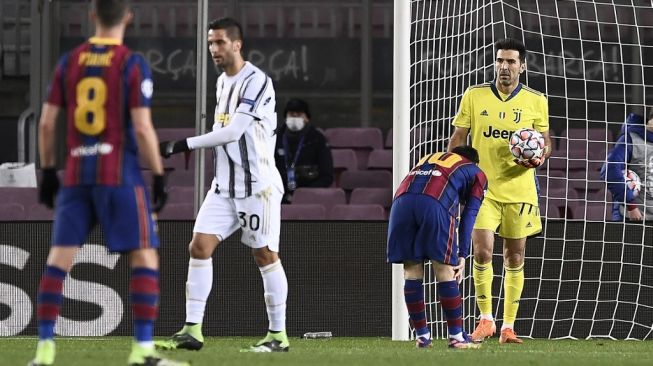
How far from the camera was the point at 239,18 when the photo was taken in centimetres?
1714

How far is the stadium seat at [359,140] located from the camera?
1587cm

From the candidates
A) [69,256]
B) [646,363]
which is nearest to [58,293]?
[69,256]

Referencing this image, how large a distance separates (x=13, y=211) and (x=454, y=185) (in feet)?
19.9

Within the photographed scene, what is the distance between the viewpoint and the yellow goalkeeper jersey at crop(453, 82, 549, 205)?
33.1 feet

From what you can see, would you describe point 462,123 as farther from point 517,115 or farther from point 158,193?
point 158,193

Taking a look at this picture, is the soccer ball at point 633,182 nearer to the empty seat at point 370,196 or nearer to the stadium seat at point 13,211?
the empty seat at point 370,196

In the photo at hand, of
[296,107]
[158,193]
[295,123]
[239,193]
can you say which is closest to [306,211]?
[295,123]

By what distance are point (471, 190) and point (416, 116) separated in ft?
8.56

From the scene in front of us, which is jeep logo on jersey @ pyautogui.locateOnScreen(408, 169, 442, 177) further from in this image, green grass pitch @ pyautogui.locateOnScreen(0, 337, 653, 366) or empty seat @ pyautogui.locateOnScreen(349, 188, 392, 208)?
empty seat @ pyautogui.locateOnScreen(349, 188, 392, 208)

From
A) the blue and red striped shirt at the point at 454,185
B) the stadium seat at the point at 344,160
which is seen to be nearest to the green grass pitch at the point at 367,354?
the blue and red striped shirt at the point at 454,185

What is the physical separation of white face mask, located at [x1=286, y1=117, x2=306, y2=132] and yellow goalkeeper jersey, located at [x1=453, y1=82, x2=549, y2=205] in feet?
14.9

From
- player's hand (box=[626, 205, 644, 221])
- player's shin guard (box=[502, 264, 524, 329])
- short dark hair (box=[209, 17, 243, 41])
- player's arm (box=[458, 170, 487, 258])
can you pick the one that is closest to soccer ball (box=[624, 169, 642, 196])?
player's hand (box=[626, 205, 644, 221])

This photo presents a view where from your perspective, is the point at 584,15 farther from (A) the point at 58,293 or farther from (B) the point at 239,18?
(A) the point at 58,293

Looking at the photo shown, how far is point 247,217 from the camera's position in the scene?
27.3 ft
